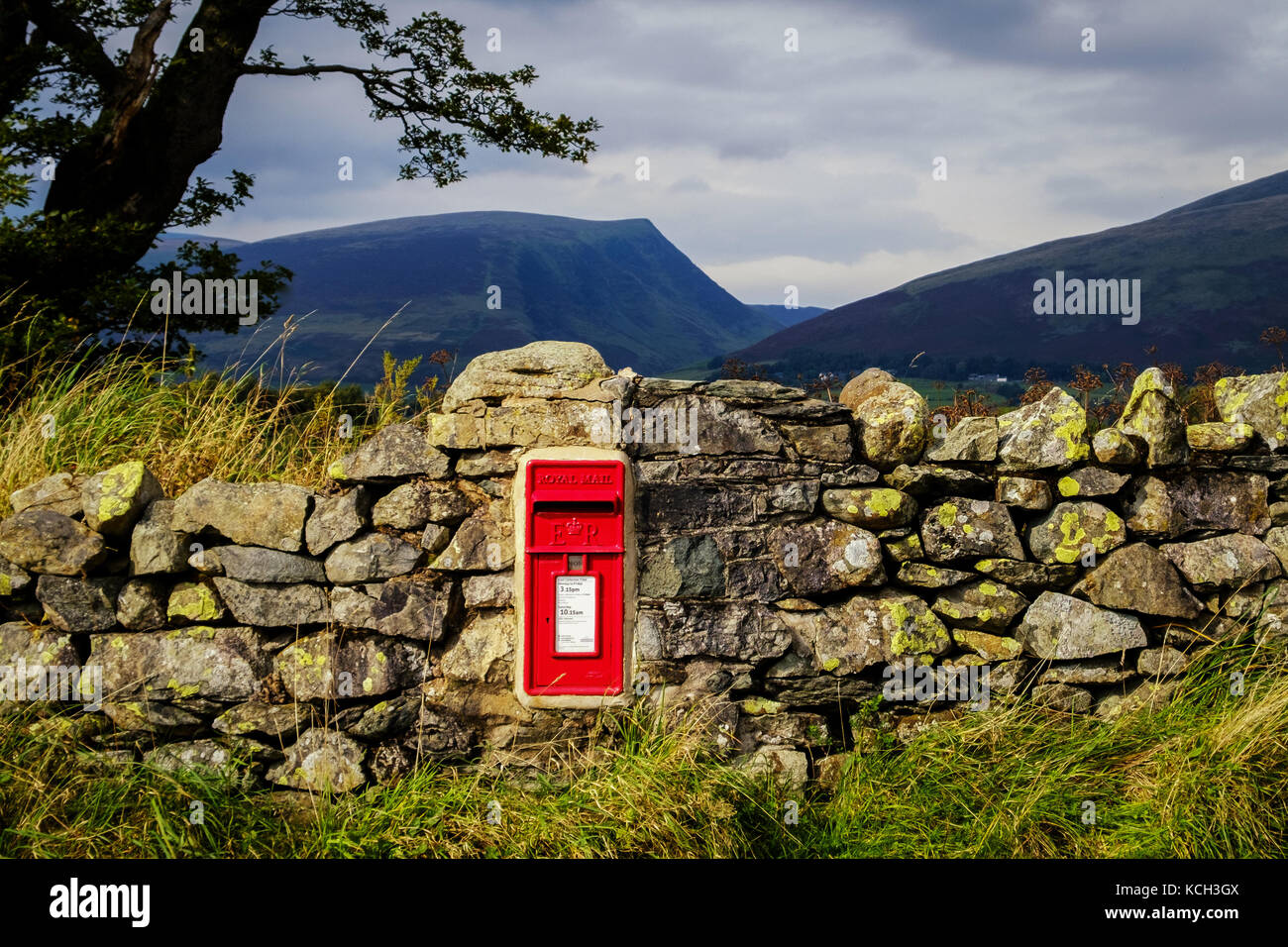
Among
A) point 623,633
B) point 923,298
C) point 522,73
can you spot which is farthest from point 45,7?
point 923,298

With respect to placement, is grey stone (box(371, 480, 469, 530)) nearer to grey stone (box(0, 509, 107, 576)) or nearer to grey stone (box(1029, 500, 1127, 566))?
grey stone (box(0, 509, 107, 576))

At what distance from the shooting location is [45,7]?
7.23 m

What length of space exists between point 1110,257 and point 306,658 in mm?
77481

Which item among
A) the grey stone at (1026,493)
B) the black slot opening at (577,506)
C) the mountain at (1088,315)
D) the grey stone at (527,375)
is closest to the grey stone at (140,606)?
the grey stone at (527,375)

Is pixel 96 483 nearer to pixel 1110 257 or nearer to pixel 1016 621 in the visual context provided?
pixel 1016 621

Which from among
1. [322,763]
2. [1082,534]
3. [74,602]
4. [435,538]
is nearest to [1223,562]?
[1082,534]

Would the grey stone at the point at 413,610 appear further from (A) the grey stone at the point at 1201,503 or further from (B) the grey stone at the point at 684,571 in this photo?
(A) the grey stone at the point at 1201,503

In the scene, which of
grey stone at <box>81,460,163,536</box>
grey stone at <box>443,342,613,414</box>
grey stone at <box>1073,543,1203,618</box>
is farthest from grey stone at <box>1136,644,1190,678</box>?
grey stone at <box>81,460,163,536</box>
